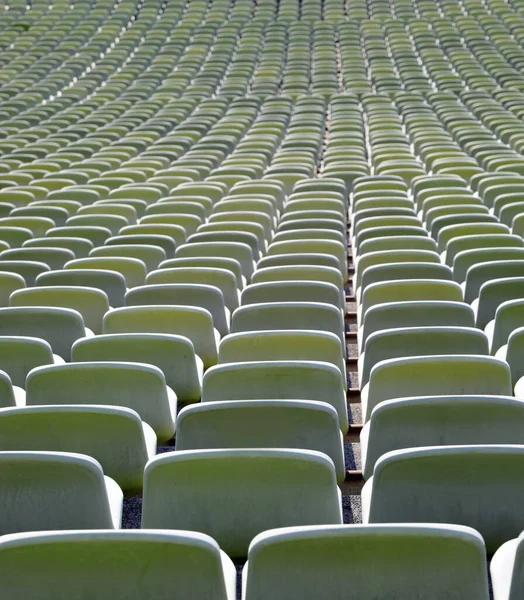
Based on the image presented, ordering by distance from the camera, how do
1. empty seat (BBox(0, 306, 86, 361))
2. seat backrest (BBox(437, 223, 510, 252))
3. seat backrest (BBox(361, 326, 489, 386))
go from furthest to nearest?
1. seat backrest (BBox(437, 223, 510, 252))
2. empty seat (BBox(0, 306, 86, 361))
3. seat backrest (BBox(361, 326, 489, 386))

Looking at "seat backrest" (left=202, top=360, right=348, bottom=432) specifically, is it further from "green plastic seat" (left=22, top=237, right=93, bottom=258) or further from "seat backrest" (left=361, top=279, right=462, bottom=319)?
"green plastic seat" (left=22, top=237, right=93, bottom=258)

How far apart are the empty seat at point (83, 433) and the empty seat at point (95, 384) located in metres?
0.36

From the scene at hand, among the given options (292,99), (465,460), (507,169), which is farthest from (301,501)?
(292,99)

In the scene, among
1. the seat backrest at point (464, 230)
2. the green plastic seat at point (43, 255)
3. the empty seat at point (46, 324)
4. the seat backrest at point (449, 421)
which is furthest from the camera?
the seat backrest at point (464, 230)

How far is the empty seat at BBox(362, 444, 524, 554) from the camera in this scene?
2.17 m

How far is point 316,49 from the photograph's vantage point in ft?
64.2

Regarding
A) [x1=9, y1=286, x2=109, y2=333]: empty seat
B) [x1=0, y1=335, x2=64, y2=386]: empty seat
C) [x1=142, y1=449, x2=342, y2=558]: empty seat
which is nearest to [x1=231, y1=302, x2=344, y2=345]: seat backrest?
[x1=9, y1=286, x2=109, y2=333]: empty seat

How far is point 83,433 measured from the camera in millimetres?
2658

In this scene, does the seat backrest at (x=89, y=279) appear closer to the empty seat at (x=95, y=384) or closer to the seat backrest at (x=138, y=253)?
the seat backrest at (x=138, y=253)

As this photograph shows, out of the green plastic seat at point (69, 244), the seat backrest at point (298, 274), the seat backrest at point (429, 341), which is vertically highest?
the seat backrest at point (429, 341)

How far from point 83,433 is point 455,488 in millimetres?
1248

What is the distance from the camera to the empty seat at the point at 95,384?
9.86 ft

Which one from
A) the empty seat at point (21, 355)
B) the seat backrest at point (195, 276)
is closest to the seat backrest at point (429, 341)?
the empty seat at point (21, 355)

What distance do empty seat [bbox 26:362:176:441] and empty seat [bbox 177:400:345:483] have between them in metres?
0.47
